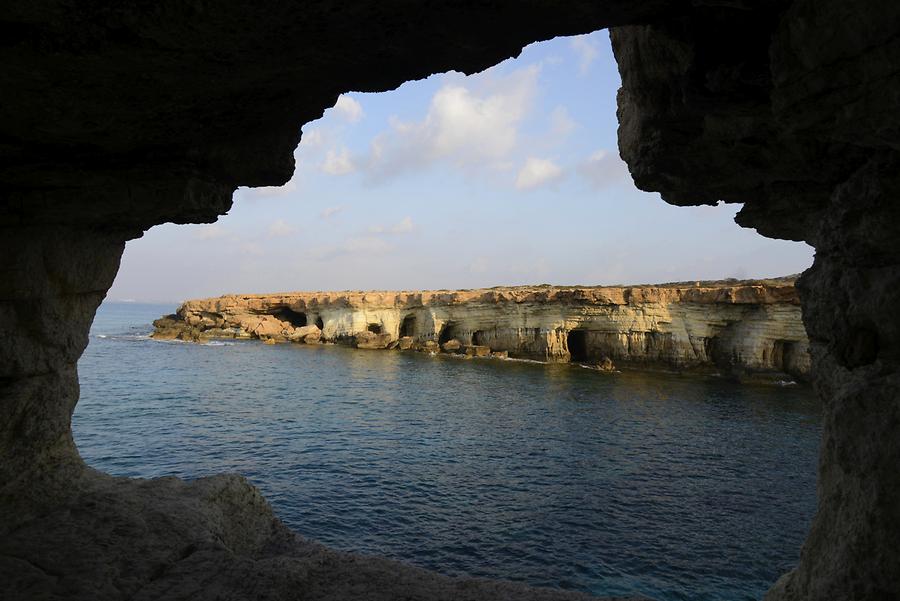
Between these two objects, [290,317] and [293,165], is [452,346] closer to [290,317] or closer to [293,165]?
[290,317]

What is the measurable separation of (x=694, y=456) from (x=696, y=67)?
2014 centimetres

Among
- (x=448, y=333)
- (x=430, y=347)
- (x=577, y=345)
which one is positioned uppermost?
(x=448, y=333)

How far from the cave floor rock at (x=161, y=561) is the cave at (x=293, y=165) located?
36 millimetres

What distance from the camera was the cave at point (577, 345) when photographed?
171 feet

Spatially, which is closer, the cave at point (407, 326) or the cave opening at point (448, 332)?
the cave opening at point (448, 332)

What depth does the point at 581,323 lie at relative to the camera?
4938 cm

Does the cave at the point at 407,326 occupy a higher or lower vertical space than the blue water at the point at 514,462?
higher

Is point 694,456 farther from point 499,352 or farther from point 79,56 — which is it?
point 499,352

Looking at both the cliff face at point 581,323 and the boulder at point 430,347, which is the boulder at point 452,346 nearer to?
the boulder at point 430,347

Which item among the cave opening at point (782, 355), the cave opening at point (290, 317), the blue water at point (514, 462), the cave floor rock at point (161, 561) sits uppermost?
the cave opening at point (290, 317)

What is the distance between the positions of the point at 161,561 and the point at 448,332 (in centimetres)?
5485

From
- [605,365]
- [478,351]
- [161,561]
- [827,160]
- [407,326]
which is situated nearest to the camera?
[827,160]

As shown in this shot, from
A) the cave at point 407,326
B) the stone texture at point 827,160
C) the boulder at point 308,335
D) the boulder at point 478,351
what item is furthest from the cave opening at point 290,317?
the stone texture at point 827,160

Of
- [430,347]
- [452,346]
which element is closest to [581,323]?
[452,346]
